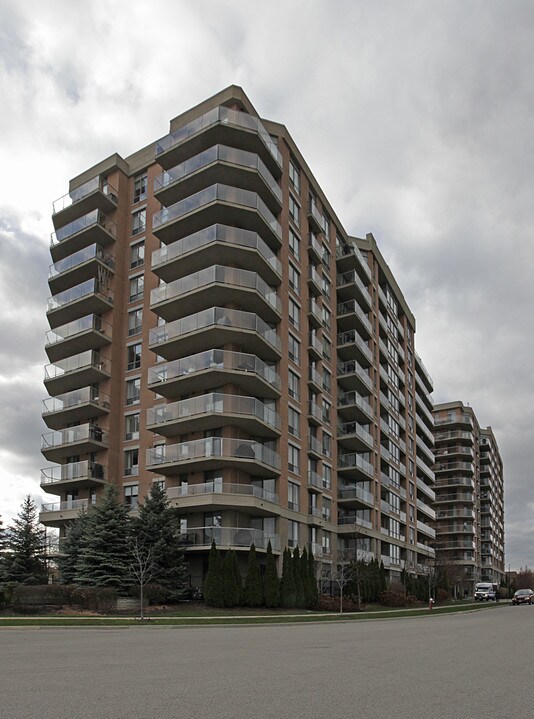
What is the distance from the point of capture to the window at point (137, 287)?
162 ft

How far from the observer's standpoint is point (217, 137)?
4447 cm

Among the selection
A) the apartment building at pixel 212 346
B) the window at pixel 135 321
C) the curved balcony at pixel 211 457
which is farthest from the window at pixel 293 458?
the window at pixel 135 321

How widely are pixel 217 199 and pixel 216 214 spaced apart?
120 centimetres


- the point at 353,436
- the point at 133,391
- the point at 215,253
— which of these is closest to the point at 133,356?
the point at 133,391

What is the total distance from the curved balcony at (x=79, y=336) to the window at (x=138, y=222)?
6.94 metres

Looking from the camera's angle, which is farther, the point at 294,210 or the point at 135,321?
the point at 294,210

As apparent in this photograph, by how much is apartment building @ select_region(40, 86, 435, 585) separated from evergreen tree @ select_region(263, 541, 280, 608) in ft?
6.31

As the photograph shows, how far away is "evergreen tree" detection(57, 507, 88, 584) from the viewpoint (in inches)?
1539

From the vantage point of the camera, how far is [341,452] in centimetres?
5922

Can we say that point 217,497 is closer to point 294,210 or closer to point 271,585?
point 271,585

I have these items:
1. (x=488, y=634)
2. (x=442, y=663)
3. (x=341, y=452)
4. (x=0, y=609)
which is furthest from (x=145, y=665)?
(x=341, y=452)

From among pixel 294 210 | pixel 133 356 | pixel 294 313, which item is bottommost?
pixel 133 356

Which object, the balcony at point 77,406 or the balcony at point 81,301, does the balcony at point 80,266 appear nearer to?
the balcony at point 81,301

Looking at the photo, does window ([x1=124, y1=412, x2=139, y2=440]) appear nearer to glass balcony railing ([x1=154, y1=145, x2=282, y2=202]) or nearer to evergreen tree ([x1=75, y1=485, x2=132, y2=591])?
evergreen tree ([x1=75, y1=485, x2=132, y2=591])
